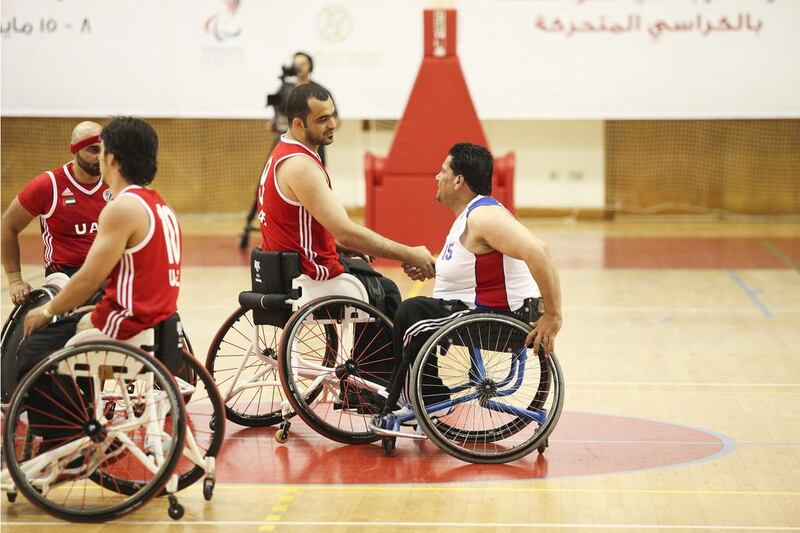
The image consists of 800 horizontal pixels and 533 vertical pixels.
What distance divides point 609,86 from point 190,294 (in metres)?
4.92

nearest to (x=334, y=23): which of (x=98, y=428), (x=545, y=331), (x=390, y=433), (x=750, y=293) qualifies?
(x=750, y=293)

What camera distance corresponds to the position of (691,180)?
11672 millimetres

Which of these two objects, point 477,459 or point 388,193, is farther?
point 388,193

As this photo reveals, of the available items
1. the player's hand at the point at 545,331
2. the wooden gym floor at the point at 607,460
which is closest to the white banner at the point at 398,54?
the wooden gym floor at the point at 607,460

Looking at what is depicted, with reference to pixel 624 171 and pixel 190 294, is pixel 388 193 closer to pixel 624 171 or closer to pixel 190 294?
pixel 190 294

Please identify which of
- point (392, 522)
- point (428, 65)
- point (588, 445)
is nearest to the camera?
point (392, 522)

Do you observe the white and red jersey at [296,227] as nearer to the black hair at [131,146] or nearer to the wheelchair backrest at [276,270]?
the wheelchair backrest at [276,270]

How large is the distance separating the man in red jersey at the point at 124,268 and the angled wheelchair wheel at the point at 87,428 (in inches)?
0.5

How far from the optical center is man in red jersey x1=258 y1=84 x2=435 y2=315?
432 centimetres

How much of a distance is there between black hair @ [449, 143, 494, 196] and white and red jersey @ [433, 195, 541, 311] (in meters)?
0.06

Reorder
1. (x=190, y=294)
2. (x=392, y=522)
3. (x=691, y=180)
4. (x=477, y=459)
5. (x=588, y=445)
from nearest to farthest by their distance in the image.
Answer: (x=392, y=522)
(x=477, y=459)
(x=588, y=445)
(x=190, y=294)
(x=691, y=180)

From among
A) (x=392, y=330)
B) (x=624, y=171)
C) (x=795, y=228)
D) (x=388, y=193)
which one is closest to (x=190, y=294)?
(x=388, y=193)

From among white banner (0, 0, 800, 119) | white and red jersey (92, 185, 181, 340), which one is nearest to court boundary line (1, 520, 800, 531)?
white and red jersey (92, 185, 181, 340)

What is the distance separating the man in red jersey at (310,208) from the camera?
14.2 ft
